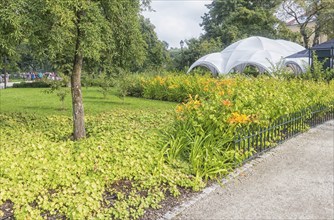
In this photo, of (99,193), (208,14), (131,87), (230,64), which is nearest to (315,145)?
(99,193)

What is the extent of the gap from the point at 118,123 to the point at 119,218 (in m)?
4.21

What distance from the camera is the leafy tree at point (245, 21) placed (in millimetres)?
37312

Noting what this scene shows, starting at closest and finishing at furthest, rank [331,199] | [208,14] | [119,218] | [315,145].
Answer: [119,218], [331,199], [315,145], [208,14]

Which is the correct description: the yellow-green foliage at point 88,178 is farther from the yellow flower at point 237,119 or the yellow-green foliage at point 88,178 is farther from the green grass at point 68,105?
the green grass at point 68,105

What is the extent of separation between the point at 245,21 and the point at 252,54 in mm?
11721

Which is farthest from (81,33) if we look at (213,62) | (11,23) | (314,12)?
(314,12)

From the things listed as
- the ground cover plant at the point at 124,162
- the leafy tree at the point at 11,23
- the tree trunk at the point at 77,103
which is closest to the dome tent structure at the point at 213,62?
the ground cover plant at the point at 124,162

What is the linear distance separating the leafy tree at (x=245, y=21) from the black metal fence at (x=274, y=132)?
29.9 metres

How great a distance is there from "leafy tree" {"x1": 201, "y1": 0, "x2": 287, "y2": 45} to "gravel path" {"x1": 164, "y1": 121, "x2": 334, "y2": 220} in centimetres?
3334

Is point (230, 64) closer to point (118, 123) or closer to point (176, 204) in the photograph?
point (118, 123)

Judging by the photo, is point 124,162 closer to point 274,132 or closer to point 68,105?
point 274,132

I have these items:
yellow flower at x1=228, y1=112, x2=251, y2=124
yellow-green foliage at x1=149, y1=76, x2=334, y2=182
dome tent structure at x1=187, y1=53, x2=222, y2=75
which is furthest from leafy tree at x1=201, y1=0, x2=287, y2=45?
yellow flower at x1=228, y1=112, x2=251, y2=124

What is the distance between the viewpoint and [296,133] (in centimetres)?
765

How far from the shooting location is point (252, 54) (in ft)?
92.9
